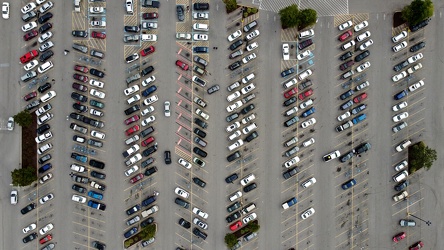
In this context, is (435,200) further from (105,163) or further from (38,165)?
(38,165)

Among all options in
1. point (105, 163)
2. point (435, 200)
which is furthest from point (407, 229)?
point (105, 163)

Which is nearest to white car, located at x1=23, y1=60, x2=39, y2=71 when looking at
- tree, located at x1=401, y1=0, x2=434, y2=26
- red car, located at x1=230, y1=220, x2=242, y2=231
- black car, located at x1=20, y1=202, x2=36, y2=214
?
black car, located at x1=20, y1=202, x2=36, y2=214

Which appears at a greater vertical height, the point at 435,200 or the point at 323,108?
the point at 323,108

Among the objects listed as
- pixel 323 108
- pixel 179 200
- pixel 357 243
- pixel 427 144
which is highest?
pixel 323 108

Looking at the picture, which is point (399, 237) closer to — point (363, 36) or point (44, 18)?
point (363, 36)

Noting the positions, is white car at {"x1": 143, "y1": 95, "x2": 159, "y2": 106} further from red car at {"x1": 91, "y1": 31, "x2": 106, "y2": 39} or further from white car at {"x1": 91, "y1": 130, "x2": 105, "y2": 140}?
red car at {"x1": 91, "y1": 31, "x2": 106, "y2": 39}

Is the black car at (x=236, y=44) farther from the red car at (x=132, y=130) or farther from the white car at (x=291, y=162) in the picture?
the white car at (x=291, y=162)

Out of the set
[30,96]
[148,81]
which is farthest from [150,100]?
[30,96]
